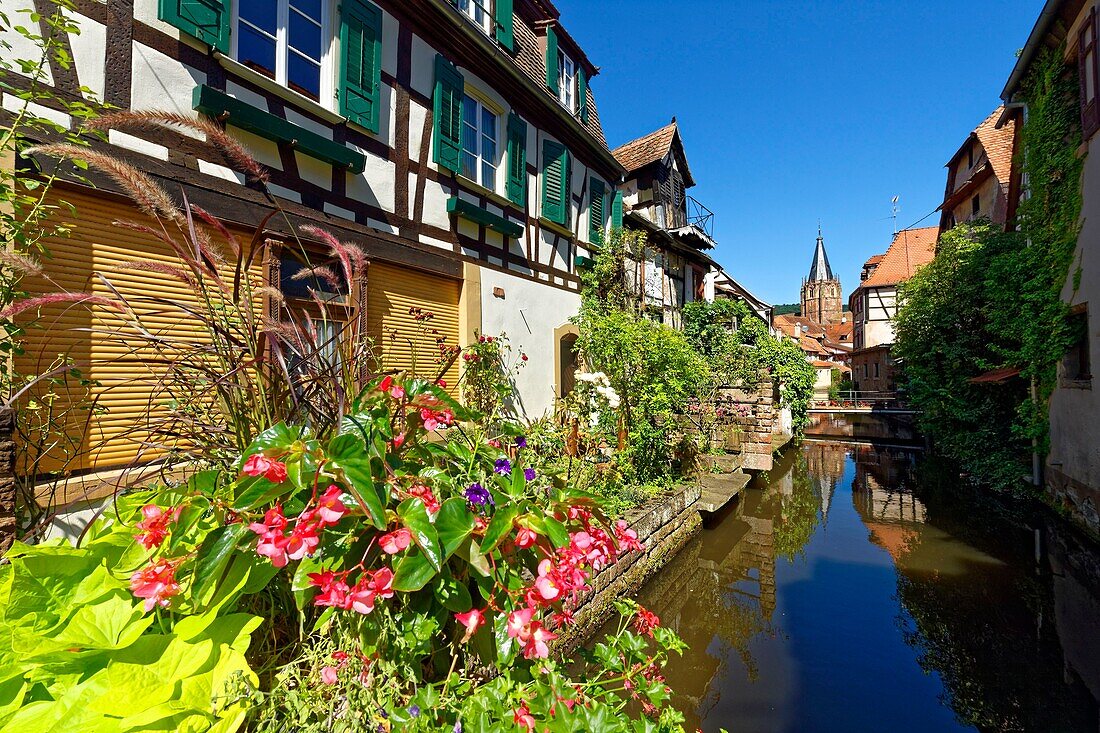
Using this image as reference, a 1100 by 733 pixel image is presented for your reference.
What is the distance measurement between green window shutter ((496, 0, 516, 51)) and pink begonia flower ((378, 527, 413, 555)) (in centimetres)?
811

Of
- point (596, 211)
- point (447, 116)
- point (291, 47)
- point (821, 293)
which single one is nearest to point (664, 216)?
point (596, 211)

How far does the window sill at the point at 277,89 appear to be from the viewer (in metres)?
3.88

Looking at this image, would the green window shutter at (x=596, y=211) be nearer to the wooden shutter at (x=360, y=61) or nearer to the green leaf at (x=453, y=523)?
the wooden shutter at (x=360, y=61)

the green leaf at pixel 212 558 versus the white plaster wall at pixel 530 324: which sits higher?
the white plaster wall at pixel 530 324

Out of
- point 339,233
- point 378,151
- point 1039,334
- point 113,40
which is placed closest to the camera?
point 113,40

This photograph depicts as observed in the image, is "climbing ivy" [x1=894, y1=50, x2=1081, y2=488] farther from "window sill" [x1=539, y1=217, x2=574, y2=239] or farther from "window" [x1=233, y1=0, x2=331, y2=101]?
"window" [x1=233, y1=0, x2=331, y2=101]

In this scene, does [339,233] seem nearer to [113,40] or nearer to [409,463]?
[113,40]

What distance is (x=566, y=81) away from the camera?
9.25 m

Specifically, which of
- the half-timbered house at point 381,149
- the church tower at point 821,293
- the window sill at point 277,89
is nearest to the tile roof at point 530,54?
the half-timbered house at point 381,149

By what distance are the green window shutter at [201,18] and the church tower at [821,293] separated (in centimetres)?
7154

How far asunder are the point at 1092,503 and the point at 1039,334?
2889mm

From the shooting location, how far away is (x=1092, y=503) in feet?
20.3

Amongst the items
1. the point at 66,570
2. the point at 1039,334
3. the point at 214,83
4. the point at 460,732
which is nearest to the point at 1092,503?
the point at 1039,334

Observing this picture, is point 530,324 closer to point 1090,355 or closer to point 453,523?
point 453,523
